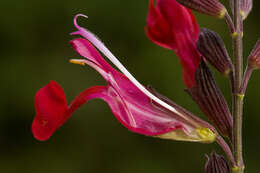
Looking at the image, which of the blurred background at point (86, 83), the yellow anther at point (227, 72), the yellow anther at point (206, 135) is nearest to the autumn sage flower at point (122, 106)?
the yellow anther at point (206, 135)

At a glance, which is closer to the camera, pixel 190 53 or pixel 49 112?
pixel 49 112

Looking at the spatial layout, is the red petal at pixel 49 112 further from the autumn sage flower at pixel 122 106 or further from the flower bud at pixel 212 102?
the flower bud at pixel 212 102

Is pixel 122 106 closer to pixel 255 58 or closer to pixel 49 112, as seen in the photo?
pixel 49 112

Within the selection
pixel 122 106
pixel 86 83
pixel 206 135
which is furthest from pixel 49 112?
pixel 86 83

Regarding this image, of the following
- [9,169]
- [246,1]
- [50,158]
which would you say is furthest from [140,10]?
[246,1]

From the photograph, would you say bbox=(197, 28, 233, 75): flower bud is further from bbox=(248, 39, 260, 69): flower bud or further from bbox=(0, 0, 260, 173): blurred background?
bbox=(0, 0, 260, 173): blurred background

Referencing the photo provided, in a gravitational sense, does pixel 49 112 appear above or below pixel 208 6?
below

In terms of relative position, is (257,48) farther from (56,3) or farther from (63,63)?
(56,3)
